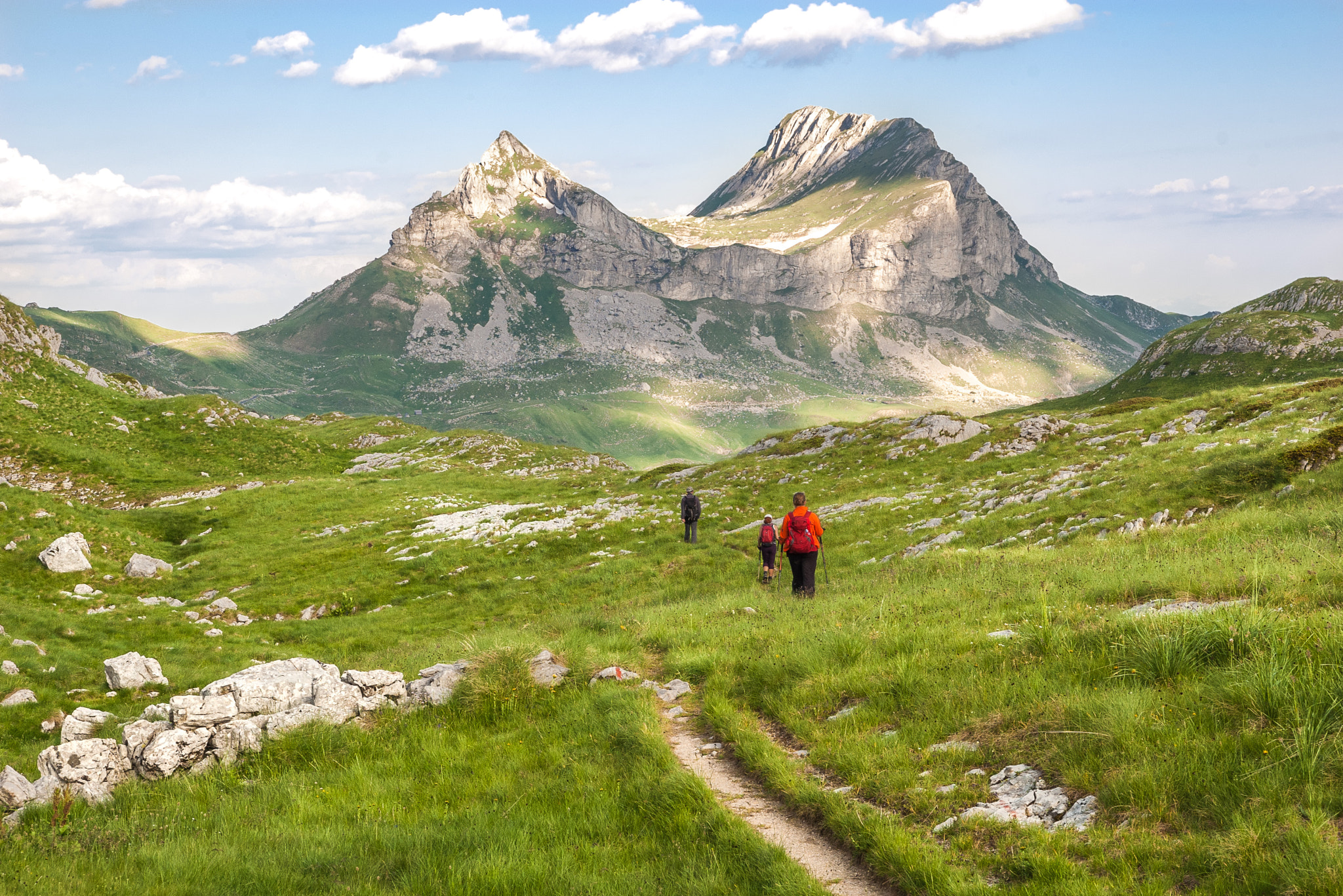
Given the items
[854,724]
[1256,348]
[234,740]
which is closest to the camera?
[854,724]

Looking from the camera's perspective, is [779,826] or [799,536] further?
[799,536]

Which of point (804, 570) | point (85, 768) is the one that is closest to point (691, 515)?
point (804, 570)

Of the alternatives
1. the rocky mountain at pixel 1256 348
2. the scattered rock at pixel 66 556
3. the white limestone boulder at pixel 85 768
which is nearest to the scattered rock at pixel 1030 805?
the white limestone boulder at pixel 85 768

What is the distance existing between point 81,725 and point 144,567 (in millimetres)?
28765

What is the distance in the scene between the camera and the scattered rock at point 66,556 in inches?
1296

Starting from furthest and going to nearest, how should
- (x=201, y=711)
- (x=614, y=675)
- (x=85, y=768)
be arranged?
(x=614, y=675) → (x=201, y=711) → (x=85, y=768)

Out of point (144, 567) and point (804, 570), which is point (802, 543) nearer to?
point (804, 570)

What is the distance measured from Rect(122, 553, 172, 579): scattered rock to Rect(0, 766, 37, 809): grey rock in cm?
3102

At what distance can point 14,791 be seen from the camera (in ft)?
33.2

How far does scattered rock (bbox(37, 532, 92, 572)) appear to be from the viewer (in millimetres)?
32906

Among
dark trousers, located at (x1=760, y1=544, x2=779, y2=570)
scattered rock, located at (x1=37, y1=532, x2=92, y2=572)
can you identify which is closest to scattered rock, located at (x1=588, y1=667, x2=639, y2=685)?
dark trousers, located at (x1=760, y1=544, x2=779, y2=570)

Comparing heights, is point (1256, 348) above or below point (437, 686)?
above

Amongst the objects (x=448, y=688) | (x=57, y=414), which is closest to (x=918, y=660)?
(x=448, y=688)

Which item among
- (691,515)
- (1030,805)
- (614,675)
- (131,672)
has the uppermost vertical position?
(1030,805)
